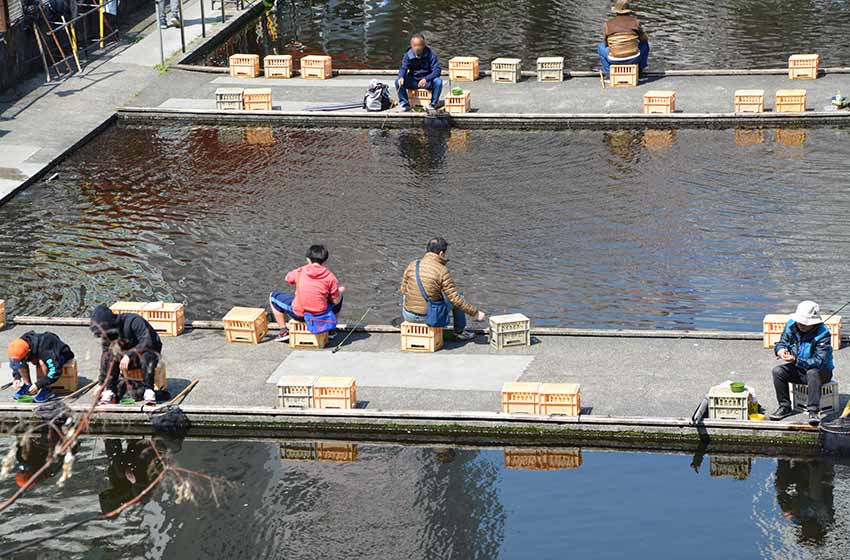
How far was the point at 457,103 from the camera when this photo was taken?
32.4 m

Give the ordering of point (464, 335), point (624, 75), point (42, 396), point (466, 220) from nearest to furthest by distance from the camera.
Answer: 1. point (42, 396)
2. point (464, 335)
3. point (466, 220)
4. point (624, 75)

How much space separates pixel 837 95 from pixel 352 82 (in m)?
11.3

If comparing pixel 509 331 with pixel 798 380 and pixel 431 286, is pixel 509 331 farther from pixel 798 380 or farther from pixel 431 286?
pixel 798 380

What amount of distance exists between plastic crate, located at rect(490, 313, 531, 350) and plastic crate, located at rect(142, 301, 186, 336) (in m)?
4.32

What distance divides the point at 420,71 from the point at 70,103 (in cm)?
837

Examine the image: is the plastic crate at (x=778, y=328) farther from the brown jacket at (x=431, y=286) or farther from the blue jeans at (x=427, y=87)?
the blue jeans at (x=427, y=87)

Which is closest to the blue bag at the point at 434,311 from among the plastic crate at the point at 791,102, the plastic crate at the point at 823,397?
the plastic crate at the point at 823,397

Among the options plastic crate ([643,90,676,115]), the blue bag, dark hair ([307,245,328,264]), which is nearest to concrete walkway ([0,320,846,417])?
the blue bag

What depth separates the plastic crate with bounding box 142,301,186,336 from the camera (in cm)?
2075

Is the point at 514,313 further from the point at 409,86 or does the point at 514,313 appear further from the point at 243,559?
the point at 409,86

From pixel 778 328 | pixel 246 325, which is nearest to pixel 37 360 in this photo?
pixel 246 325

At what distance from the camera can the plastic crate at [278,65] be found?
120ft

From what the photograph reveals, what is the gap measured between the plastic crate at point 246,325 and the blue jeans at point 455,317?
197 cm

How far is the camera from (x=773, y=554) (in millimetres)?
15234
